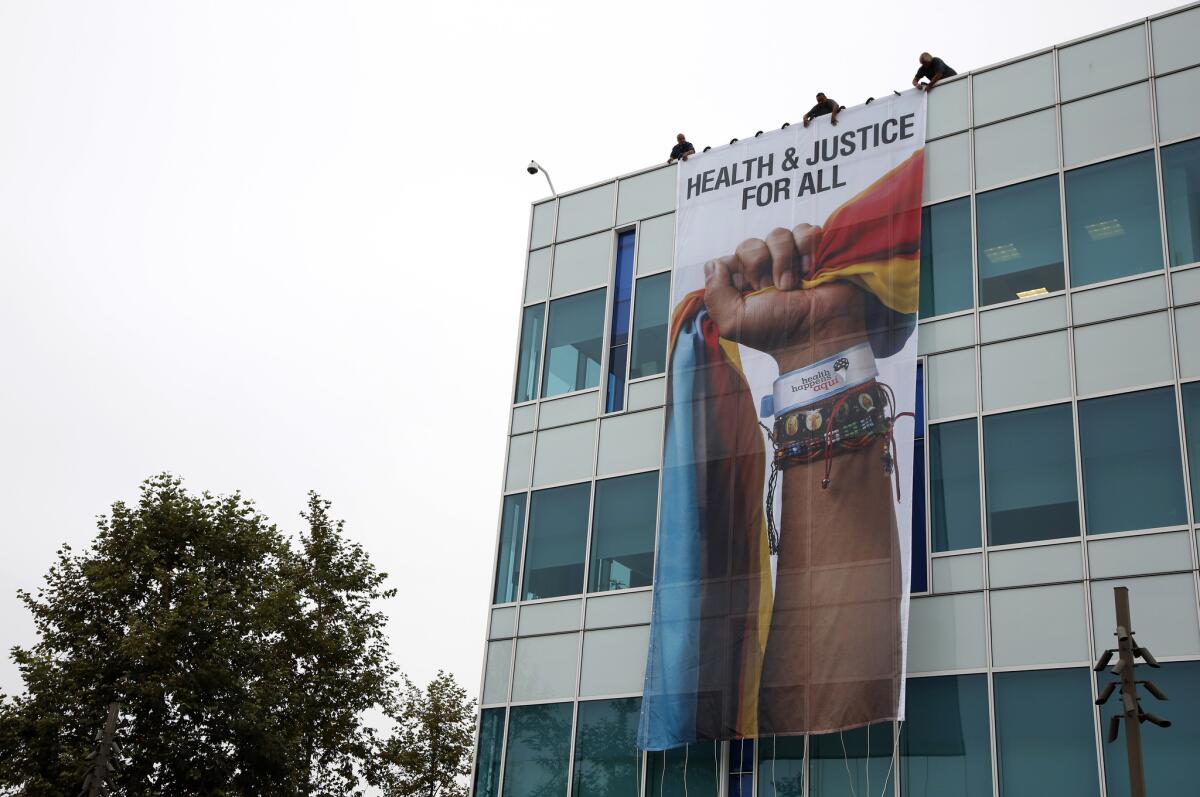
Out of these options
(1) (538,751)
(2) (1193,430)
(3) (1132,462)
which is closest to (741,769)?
(1) (538,751)

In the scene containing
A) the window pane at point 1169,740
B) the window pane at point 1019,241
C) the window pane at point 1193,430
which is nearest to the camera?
the window pane at point 1169,740

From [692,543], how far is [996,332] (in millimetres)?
6990

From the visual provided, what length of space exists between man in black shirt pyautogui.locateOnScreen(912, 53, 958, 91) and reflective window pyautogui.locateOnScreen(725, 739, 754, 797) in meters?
13.5

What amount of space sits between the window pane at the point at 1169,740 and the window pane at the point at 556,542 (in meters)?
11.0

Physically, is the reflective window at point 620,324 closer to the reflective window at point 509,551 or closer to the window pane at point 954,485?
the reflective window at point 509,551

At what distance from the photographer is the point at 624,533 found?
84.8ft

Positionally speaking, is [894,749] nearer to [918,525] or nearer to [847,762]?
[847,762]

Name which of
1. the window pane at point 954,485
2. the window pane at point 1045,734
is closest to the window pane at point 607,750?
the window pane at point 954,485

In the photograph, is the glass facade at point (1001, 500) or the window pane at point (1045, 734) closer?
the window pane at point (1045, 734)

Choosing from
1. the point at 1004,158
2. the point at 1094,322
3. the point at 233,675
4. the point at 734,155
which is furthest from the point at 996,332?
the point at 233,675

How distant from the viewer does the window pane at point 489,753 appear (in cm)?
2512

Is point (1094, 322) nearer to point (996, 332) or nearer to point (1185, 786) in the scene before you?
point (996, 332)

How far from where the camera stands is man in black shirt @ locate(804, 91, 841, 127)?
85.2 feet

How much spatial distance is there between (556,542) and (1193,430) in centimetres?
1277
